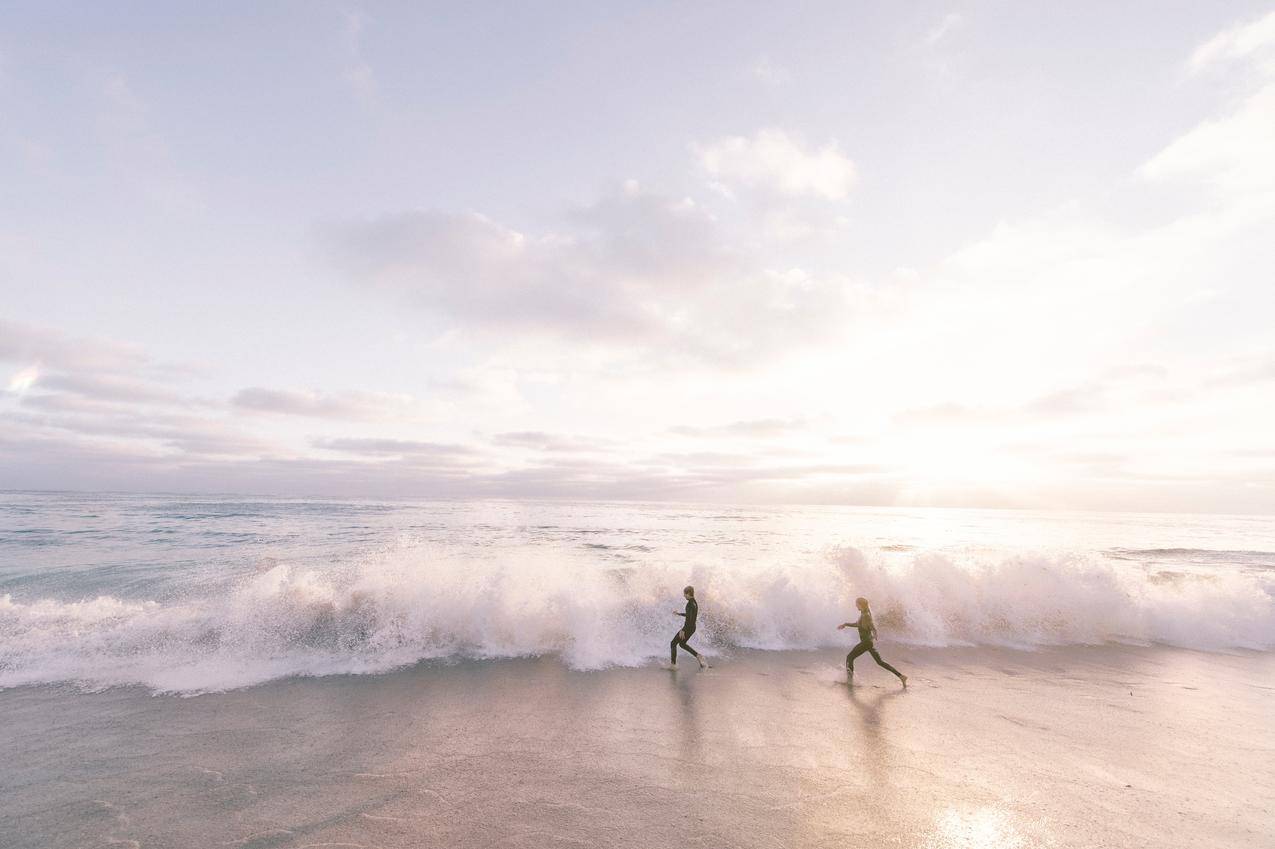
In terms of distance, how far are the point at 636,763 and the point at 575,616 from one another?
730cm

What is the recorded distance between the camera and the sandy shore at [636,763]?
252 inches

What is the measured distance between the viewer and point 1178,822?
6879 mm

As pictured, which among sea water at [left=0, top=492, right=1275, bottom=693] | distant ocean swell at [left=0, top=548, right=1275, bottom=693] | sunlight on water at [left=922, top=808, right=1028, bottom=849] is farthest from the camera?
sea water at [left=0, top=492, right=1275, bottom=693]

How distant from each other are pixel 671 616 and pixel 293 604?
10.9 metres

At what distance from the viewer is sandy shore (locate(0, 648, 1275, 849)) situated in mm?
6410

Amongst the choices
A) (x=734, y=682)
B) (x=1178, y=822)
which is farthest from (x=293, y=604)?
(x=1178, y=822)

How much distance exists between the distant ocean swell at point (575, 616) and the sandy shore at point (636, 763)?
1.58 metres

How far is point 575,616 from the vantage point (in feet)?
49.4

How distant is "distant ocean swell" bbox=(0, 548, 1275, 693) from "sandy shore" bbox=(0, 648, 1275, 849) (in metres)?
1.58

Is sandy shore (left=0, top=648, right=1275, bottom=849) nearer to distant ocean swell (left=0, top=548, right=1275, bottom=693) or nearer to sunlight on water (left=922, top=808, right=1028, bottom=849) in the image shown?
sunlight on water (left=922, top=808, right=1028, bottom=849)

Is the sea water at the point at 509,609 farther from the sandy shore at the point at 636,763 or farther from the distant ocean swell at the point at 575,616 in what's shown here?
the sandy shore at the point at 636,763

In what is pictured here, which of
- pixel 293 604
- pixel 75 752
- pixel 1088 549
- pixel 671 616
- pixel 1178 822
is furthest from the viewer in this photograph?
pixel 1088 549

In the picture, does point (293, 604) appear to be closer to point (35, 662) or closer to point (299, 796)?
point (35, 662)

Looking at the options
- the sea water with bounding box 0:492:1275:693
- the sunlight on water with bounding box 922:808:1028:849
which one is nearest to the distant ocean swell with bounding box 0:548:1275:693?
the sea water with bounding box 0:492:1275:693
